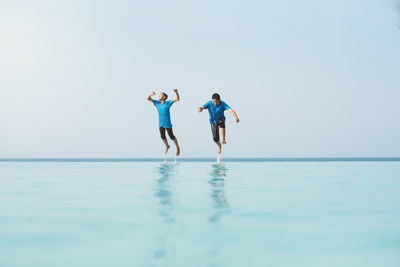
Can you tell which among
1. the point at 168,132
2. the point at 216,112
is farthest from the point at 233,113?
the point at 168,132

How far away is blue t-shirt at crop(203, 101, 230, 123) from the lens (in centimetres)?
1270

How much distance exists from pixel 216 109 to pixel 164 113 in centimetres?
180

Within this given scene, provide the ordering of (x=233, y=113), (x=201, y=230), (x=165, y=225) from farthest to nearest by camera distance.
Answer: (x=233, y=113)
(x=165, y=225)
(x=201, y=230)

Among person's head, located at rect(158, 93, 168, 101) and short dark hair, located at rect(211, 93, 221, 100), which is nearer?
short dark hair, located at rect(211, 93, 221, 100)

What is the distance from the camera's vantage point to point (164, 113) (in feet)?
42.8

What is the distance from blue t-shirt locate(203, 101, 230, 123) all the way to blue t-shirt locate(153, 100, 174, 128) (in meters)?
1.29

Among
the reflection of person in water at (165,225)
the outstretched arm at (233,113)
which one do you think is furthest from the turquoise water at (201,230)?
the outstretched arm at (233,113)

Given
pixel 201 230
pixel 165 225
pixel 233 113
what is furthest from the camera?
pixel 233 113

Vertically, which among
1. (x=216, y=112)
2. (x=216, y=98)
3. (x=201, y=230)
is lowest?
(x=201, y=230)

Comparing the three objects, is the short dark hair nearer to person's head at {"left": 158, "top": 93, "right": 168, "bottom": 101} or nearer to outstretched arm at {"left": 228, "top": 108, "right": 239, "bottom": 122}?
outstretched arm at {"left": 228, "top": 108, "right": 239, "bottom": 122}

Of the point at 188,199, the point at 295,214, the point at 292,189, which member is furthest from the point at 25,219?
the point at 292,189

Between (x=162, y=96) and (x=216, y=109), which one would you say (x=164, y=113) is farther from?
(x=216, y=109)

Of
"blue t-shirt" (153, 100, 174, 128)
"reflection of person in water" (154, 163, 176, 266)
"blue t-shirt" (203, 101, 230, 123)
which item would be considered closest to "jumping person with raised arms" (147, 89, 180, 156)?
"blue t-shirt" (153, 100, 174, 128)

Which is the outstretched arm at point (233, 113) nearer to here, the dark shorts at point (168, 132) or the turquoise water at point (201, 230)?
the dark shorts at point (168, 132)
